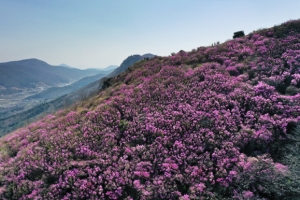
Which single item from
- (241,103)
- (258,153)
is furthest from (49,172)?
(241,103)

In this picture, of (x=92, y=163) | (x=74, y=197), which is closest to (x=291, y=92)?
(x=92, y=163)

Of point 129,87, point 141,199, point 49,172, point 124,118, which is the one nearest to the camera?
point 141,199

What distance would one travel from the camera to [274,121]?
13477mm

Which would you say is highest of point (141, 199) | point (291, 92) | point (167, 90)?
point (167, 90)

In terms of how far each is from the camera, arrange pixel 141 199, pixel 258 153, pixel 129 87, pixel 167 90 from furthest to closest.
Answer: pixel 129 87
pixel 167 90
pixel 258 153
pixel 141 199

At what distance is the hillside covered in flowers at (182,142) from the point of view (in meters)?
11.3

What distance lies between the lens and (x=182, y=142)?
44.7ft

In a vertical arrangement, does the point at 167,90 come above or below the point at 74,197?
above

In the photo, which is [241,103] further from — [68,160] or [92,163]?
[68,160]

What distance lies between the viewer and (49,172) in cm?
1328

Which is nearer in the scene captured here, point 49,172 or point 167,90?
point 49,172

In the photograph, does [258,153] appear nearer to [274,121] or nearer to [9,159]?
[274,121]

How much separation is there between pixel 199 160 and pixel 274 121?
5.09 m

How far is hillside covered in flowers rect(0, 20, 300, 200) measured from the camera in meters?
11.3
